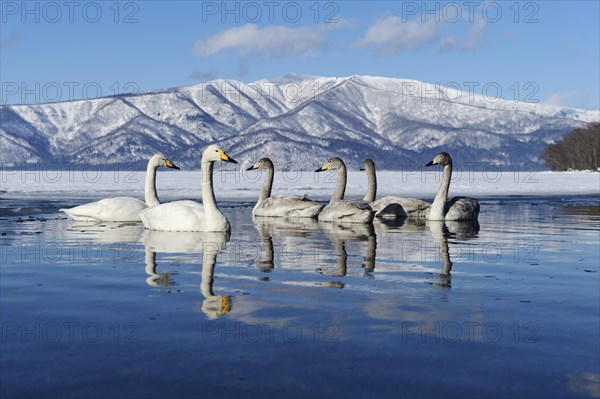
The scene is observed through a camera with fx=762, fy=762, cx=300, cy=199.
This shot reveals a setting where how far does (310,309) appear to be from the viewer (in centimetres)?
747

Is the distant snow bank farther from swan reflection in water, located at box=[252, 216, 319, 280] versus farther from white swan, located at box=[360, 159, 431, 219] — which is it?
swan reflection in water, located at box=[252, 216, 319, 280]

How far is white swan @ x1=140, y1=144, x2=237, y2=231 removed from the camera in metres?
15.9

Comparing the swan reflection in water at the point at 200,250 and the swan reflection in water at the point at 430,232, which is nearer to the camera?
the swan reflection in water at the point at 200,250

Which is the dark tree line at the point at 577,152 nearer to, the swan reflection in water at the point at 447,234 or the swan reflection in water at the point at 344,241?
the swan reflection in water at the point at 447,234

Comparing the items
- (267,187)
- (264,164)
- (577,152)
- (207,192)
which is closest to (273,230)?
(207,192)

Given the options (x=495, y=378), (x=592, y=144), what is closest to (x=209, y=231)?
(x=495, y=378)

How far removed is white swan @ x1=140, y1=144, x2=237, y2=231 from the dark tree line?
137591mm

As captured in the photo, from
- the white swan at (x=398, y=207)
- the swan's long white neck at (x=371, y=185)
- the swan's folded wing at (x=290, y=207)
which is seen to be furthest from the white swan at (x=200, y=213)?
the swan's long white neck at (x=371, y=185)

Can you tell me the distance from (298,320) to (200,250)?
618cm

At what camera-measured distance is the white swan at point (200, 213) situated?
15.9m

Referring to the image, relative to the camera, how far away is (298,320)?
6.93 m

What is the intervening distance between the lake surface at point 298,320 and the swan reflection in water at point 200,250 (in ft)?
0.17

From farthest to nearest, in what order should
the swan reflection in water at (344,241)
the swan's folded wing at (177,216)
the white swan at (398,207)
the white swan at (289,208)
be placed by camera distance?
1. the white swan at (398,207)
2. the white swan at (289,208)
3. the swan's folded wing at (177,216)
4. the swan reflection in water at (344,241)

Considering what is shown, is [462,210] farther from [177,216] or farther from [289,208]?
[177,216]
